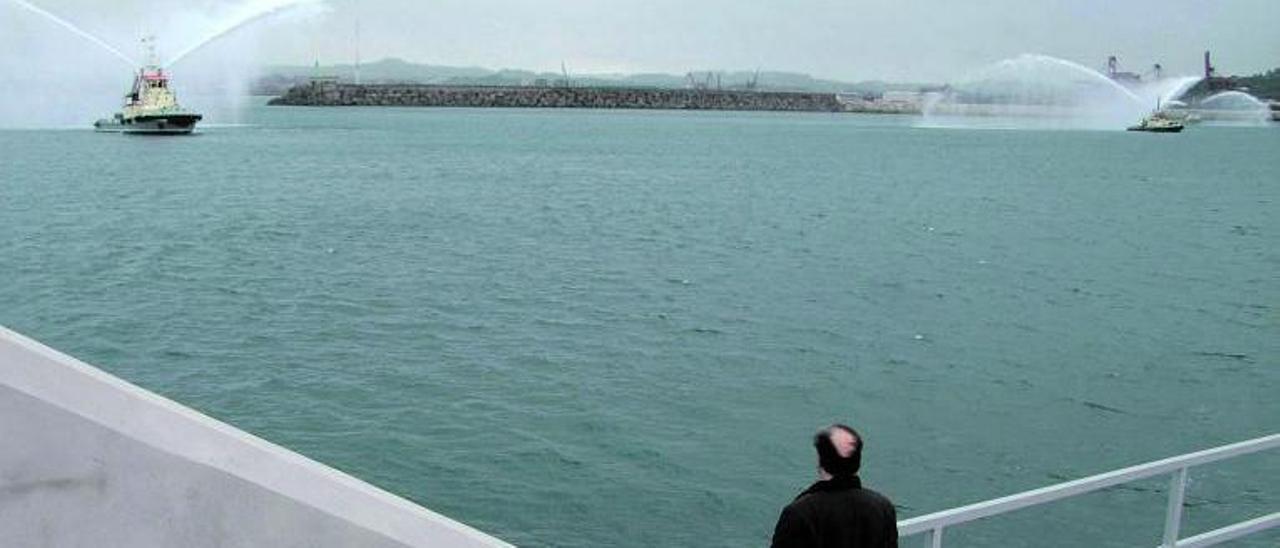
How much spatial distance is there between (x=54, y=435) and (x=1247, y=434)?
2127 centimetres

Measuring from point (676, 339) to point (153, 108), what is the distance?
9455cm

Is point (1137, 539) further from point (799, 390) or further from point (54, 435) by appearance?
point (54, 435)

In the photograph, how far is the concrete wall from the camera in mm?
3014

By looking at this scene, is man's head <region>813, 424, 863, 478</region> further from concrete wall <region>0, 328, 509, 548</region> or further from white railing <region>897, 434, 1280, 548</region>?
concrete wall <region>0, 328, 509, 548</region>

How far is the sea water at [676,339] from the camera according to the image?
55.8 feet

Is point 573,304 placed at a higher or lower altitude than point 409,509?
lower

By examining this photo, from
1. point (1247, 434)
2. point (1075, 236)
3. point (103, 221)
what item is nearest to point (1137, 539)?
point (1247, 434)

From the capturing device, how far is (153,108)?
10875 centimetres

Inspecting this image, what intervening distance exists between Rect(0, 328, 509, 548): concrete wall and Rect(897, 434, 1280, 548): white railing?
90.1 inches

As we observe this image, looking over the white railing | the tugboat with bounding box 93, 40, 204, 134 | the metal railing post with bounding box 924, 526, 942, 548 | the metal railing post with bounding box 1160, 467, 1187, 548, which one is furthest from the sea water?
the tugboat with bounding box 93, 40, 204, 134

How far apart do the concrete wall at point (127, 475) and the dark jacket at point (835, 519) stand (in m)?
1.49

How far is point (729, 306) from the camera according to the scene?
3180 centimetres

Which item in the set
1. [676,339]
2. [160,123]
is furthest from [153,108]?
[676,339]

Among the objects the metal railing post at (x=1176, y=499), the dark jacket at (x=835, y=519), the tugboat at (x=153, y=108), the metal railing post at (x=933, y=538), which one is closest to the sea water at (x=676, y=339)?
the metal railing post at (x=1176, y=499)
